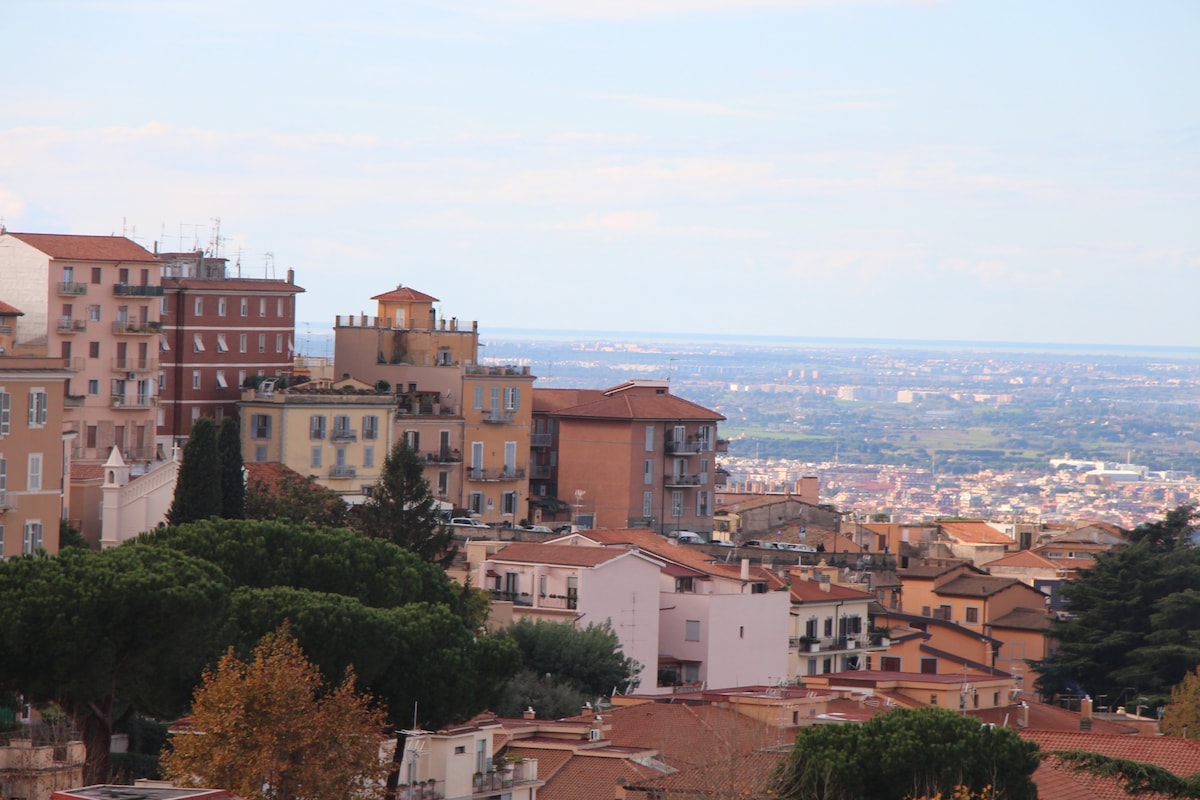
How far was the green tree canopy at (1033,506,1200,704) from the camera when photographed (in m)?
64.1

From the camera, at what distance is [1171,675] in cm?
6372

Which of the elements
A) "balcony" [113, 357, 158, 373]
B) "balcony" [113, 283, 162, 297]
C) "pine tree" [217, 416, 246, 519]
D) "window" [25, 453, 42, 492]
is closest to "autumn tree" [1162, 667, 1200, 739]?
"pine tree" [217, 416, 246, 519]

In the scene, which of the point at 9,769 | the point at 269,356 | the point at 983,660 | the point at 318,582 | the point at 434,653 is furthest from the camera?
the point at 269,356

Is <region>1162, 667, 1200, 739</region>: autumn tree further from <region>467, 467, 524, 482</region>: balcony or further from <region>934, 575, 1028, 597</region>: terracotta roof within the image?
<region>467, 467, 524, 482</region>: balcony

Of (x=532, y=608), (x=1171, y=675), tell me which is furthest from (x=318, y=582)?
(x=1171, y=675)

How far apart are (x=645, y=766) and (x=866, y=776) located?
19.1 ft

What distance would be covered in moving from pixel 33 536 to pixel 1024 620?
3725 centimetres

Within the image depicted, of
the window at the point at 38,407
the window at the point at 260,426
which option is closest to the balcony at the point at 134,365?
the window at the point at 260,426

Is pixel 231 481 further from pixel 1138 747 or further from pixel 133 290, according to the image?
pixel 1138 747

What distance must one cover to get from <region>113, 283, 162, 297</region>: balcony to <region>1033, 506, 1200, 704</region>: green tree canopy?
112ft

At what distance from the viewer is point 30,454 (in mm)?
50656

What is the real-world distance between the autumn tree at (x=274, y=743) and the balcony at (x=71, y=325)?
52491mm

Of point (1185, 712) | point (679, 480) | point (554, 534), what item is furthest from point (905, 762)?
point (679, 480)

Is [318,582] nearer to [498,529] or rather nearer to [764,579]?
[764,579]
